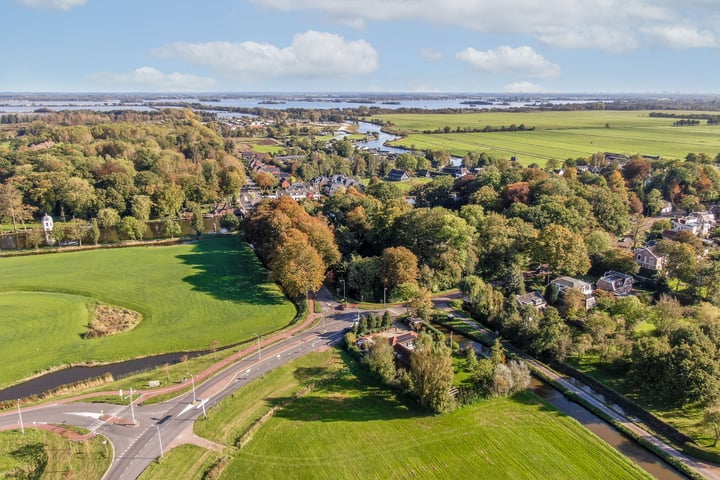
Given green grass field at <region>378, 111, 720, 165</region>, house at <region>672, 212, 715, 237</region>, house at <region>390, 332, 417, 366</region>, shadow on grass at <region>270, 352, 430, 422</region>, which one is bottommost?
shadow on grass at <region>270, 352, 430, 422</region>

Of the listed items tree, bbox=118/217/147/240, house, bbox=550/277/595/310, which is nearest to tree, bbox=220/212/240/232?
tree, bbox=118/217/147/240

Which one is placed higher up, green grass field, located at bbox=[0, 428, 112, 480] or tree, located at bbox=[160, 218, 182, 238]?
tree, located at bbox=[160, 218, 182, 238]

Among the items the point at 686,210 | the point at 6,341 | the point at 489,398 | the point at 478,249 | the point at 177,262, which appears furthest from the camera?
the point at 686,210

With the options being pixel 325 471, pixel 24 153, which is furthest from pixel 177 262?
pixel 24 153

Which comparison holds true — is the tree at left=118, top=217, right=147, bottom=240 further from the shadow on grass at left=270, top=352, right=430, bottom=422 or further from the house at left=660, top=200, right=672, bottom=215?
the house at left=660, top=200, right=672, bottom=215

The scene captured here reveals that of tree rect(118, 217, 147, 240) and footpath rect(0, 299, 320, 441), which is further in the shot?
tree rect(118, 217, 147, 240)

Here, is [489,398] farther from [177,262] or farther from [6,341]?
[177,262]
